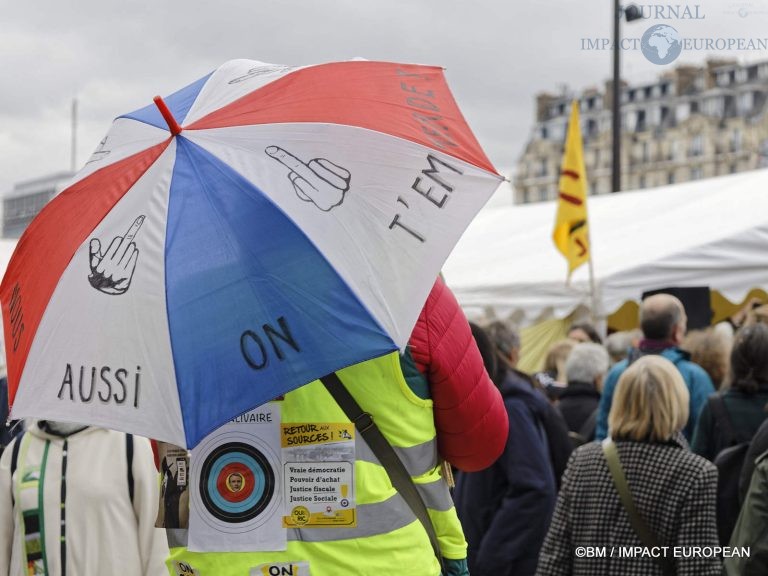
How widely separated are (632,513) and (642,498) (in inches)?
2.5

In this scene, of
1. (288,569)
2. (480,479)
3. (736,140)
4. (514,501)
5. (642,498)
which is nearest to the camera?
(288,569)

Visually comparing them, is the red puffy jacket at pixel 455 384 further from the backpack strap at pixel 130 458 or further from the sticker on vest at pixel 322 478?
the backpack strap at pixel 130 458

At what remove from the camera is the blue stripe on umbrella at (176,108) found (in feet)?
8.73

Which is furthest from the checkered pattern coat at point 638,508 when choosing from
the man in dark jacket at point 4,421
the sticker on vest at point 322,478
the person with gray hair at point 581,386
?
the man in dark jacket at point 4,421

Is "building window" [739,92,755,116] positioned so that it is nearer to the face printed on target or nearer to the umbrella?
the umbrella

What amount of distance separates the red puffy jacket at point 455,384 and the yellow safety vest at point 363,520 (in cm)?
8

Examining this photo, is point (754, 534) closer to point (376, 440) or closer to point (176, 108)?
point (376, 440)

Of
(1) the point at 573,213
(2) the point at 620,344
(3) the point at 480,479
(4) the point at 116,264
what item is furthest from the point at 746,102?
(4) the point at 116,264

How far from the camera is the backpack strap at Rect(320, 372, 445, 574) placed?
2590 mm

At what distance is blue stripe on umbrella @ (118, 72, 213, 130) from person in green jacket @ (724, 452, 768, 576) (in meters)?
2.22

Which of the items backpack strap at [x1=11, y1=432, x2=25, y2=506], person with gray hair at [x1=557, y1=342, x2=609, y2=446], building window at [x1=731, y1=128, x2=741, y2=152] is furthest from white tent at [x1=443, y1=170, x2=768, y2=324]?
building window at [x1=731, y1=128, x2=741, y2=152]

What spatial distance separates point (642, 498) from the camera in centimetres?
404

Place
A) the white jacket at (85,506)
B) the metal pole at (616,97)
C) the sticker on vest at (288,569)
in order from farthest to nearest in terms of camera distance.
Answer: the metal pole at (616,97) < the white jacket at (85,506) < the sticker on vest at (288,569)

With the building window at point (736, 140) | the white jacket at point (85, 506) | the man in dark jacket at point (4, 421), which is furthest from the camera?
the building window at point (736, 140)
